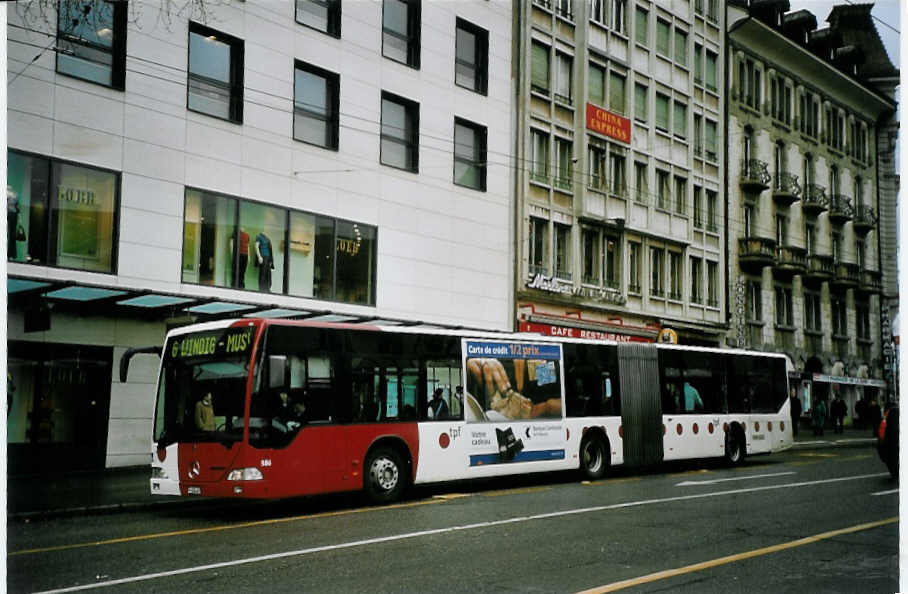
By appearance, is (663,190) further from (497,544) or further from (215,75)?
(497,544)

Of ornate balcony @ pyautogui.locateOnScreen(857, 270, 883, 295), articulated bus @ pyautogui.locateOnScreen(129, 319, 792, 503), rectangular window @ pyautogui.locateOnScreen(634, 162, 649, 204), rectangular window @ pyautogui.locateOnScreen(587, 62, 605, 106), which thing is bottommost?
articulated bus @ pyautogui.locateOnScreen(129, 319, 792, 503)

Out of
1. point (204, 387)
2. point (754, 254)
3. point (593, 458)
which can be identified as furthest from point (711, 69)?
point (204, 387)

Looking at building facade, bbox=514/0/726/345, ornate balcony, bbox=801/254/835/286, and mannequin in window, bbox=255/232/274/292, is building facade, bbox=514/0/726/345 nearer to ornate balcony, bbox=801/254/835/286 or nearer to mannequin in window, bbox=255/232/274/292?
ornate balcony, bbox=801/254/835/286

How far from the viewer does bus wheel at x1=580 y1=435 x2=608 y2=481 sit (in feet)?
64.7

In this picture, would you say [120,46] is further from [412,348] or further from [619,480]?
[619,480]

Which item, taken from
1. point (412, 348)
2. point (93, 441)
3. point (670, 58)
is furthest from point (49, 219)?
point (670, 58)

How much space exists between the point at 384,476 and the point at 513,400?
3163 millimetres

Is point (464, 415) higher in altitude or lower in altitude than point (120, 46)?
lower

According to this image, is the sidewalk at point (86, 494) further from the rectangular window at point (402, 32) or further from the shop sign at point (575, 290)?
the rectangular window at point (402, 32)

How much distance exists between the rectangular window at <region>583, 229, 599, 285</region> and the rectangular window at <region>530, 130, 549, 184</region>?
1740 millimetres

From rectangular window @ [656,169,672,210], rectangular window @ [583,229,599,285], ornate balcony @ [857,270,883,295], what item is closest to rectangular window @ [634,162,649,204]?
rectangular window @ [656,169,672,210]

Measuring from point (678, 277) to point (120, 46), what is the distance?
36.3 feet

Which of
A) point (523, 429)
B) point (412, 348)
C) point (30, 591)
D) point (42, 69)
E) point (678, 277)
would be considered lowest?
point (30, 591)

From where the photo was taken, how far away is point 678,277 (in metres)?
21.9
